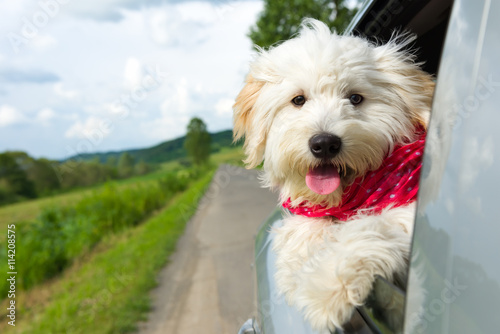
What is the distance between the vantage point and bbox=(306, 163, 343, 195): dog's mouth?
207 cm

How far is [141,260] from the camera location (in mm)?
8031

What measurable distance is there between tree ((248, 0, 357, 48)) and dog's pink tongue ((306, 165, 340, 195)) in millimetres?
15286

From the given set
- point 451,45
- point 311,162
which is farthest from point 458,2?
point 311,162

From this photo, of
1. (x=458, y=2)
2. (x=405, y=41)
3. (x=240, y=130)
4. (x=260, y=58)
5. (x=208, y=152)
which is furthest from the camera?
(x=208, y=152)

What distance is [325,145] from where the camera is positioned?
2.00m

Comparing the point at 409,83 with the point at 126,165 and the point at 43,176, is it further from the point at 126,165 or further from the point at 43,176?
the point at 126,165

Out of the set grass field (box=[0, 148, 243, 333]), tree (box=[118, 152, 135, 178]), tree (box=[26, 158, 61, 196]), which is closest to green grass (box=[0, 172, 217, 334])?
→ grass field (box=[0, 148, 243, 333])

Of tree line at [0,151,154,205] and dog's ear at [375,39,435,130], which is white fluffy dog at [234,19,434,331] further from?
tree line at [0,151,154,205]

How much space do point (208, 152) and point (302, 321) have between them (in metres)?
25.4

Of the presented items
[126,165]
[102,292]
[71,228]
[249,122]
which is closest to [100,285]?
[102,292]

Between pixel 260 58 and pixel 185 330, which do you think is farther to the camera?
pixel 185 330

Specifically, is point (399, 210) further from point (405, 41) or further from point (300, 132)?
point (405, 41)

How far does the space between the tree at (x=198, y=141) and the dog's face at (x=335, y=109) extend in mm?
23515

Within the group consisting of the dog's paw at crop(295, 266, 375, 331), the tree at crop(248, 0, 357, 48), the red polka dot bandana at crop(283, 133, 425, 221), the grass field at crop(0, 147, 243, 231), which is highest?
the tree at crop(248, 0, 357, 48)
